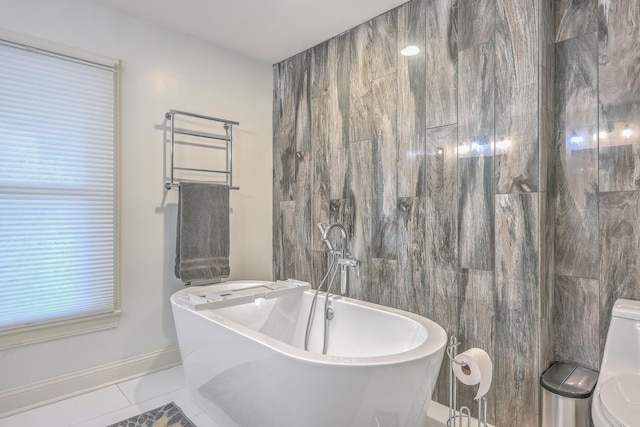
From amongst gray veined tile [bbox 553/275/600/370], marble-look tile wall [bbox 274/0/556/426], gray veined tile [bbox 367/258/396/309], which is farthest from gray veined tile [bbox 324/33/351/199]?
gray veined tile [bbox 553/275/600/370]

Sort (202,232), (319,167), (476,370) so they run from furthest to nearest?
(319,167) → (202,232) → (476,370)

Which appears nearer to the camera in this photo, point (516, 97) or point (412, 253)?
point (516, 97)

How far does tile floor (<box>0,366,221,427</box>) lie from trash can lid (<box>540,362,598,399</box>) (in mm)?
1702

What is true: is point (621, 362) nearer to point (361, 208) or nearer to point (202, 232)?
point (361, 208)

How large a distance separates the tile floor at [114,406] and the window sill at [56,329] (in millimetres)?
398

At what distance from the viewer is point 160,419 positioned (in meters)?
1.97

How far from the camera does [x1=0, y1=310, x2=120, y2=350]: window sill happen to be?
2.04m

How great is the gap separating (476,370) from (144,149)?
2448 mm

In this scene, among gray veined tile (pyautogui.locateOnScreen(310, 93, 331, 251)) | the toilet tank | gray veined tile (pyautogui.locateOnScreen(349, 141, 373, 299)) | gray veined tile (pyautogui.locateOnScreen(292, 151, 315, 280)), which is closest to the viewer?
the toilet tank

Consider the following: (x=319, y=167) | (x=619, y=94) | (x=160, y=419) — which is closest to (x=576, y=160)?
(x=619, y=94)

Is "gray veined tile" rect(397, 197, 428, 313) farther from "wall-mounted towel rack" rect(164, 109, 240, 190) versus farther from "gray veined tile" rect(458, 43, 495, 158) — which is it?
"wall-mounted towel rack" rect(164, 109, 240, 190)

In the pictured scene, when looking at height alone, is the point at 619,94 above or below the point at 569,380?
above

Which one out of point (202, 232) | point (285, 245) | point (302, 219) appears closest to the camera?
point (202, 232)

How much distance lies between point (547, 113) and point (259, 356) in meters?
1.82
